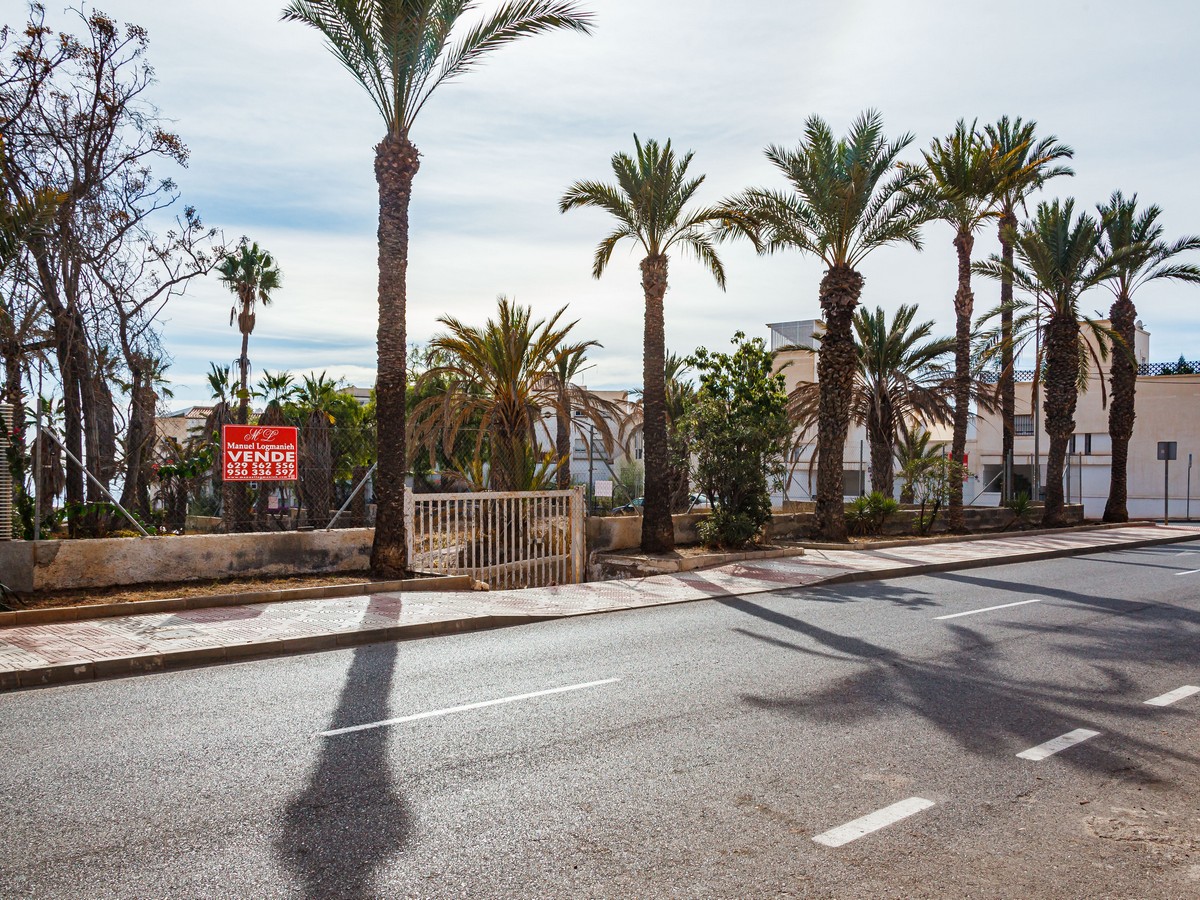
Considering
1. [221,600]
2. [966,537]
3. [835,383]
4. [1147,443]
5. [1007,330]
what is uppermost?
[1007,330]

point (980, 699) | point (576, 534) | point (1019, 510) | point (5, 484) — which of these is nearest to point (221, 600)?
point (5, 484)

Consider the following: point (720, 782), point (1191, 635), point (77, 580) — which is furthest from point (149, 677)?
point (1191, 635)

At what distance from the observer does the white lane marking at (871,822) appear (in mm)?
4609

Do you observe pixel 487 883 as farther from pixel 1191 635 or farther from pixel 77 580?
pixel 77 580

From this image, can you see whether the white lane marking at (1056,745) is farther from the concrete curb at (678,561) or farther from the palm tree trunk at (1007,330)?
the palm tree trunk at (1007,330)

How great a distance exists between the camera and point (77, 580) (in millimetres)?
12023

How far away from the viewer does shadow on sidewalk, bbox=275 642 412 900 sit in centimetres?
419

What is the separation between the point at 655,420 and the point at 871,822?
14.1 metres

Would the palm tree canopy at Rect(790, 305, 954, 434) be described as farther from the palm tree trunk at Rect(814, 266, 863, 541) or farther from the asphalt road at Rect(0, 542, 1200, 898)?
the asphalt road at Rect(0, 542, 1200, 898)

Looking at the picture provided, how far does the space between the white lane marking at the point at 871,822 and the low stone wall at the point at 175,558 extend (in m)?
10.6

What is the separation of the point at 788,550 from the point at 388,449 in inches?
351

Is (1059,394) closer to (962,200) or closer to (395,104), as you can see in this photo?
(962,200)

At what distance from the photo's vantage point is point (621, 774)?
5559mm

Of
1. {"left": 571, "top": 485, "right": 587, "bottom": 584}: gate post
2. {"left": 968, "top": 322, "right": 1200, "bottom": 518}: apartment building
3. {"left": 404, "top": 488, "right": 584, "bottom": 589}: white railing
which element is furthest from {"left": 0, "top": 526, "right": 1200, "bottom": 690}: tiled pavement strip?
{"left": 968, "top": 322, "right": 1200, "bottom": 518}: apartment building
